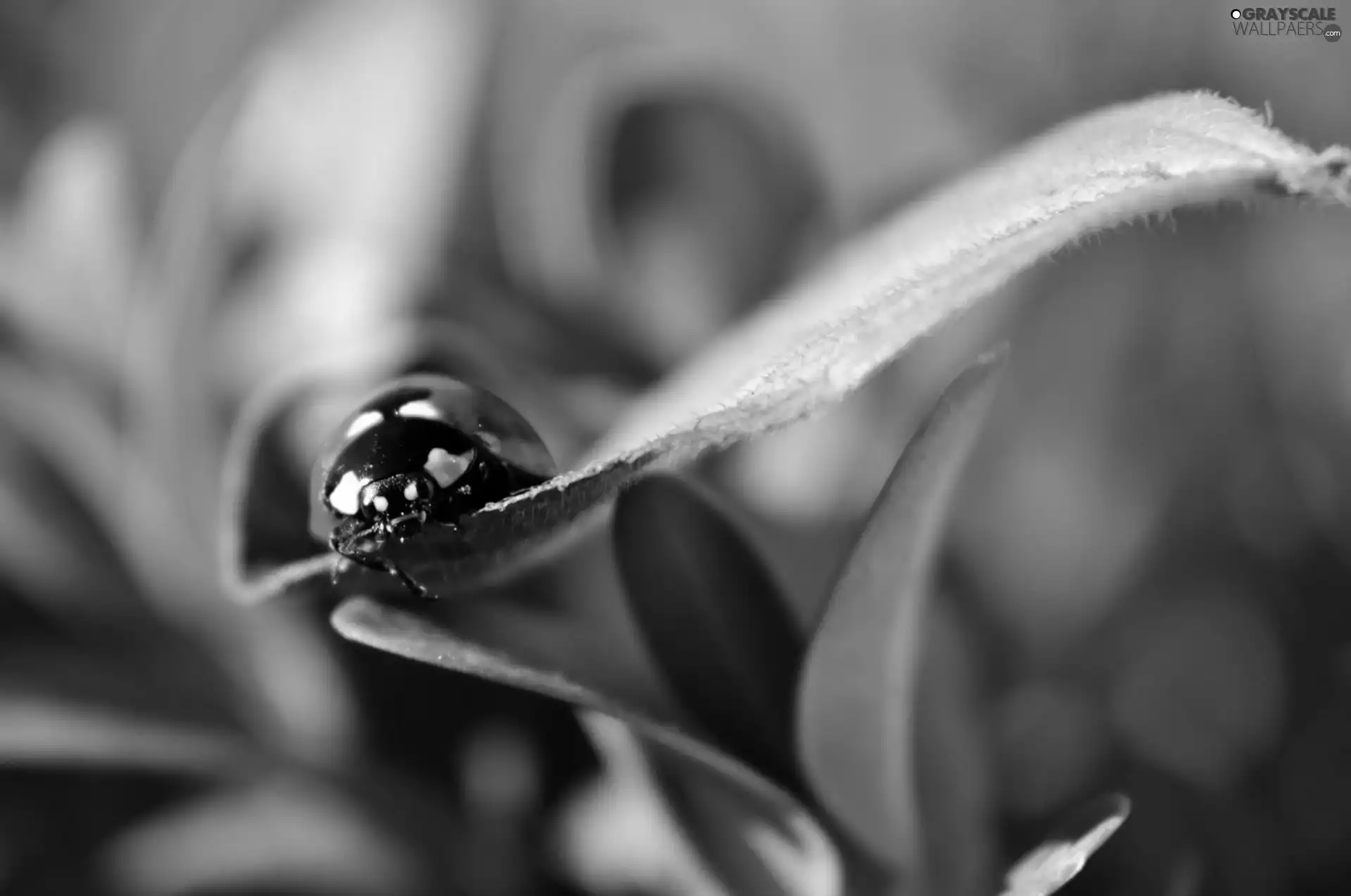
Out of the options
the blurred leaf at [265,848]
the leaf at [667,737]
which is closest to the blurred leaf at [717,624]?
the leaf at [667,737]

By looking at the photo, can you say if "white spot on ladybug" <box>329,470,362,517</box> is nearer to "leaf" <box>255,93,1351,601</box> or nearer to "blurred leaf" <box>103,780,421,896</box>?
"leaf" <box>255,93,1351,601</box>

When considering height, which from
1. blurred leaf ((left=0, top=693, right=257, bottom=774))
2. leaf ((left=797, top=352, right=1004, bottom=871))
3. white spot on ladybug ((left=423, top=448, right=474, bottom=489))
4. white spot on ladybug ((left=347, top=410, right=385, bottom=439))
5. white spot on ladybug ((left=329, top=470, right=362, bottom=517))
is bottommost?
leaf ((left=797, top=352, right=1004, bottom=871))

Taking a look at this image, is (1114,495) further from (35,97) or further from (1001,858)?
(35,97)

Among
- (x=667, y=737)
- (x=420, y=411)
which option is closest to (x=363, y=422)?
(x=420, y=411)

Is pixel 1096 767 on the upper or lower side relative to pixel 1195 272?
lower

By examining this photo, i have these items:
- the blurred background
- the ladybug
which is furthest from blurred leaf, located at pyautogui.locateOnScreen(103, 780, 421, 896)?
the ladybug

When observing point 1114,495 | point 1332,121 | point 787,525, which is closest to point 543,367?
point 787,525
